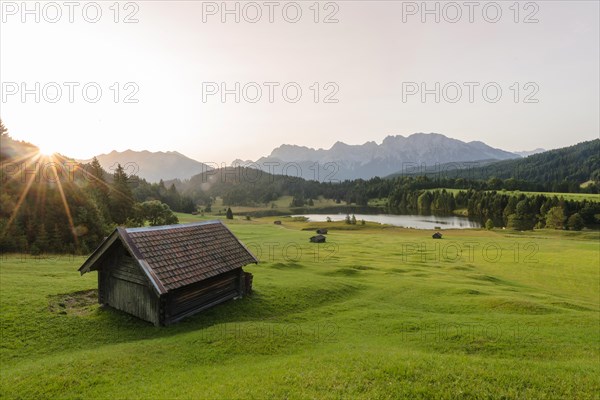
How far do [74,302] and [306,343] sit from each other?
1708 centimetres

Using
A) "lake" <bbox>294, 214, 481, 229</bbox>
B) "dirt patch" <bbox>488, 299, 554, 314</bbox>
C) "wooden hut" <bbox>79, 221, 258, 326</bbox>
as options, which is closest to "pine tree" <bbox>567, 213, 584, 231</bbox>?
"lake" <bbox>294, 214, 481, 229</bbox>

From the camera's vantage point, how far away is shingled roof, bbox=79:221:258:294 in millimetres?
18438

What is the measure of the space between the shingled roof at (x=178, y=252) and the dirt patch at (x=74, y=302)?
2.39 m

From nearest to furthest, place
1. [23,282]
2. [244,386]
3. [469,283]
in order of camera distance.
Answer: [244,386], [23,282], [469,283]

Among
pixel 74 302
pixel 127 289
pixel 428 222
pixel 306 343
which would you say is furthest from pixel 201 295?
pixel 428 222

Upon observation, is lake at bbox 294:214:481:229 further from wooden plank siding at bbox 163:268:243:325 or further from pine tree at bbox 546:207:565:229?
wooden plank siding at bbox 163:268:243:325

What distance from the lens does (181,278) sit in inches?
746

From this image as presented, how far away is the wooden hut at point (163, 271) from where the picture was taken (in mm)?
18516

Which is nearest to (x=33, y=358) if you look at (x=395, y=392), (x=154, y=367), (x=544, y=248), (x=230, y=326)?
(x=154, y=367)

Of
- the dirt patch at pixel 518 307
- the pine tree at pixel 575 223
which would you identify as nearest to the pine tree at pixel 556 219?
the pine tree at pixel 575 223

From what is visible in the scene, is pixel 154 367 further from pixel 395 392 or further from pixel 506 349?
pixel 506 349

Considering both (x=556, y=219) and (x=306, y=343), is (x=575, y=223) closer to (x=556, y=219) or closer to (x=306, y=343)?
(x=556, y=219)

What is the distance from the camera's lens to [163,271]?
60.9 feet

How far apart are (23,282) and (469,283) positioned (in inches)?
1673
